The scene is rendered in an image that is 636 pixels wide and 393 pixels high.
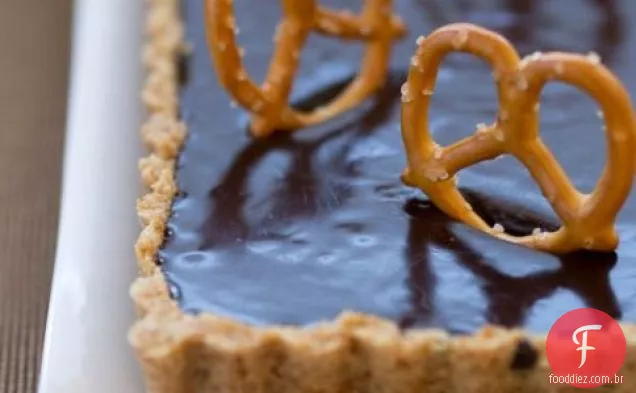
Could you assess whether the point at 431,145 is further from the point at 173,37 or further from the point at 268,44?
the point at 173,37

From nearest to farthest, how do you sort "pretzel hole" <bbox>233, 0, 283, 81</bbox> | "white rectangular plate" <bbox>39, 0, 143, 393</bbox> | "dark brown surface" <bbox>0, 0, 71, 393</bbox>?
"white rectangular plate" <bbox>39, 0, 143, 393</bbox>, "dark brown surface" <bbox>0, 0, 71, 393</bbox>, "pretzel hole" <bbox>233, 0, 283, 81</bbox>

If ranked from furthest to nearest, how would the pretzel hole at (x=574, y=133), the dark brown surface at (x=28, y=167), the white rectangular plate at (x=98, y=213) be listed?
the dark brown surface at (x=28, y=167) → the pretzel hole at (x=574, y=133) → the white rectangular plate at (x=98, y=213)

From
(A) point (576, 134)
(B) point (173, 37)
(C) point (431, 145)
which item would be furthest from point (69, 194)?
(A) point (576, 134)

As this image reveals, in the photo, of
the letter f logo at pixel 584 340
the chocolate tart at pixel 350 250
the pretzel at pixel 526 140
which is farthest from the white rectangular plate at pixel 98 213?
the letter f logo at pixel 584 340

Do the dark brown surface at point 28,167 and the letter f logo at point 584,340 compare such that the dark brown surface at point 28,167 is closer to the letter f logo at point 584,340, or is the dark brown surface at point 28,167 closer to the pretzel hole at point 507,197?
the pretzel hole at point 507,197

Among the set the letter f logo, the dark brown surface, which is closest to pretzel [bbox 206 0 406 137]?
the dark brown surface

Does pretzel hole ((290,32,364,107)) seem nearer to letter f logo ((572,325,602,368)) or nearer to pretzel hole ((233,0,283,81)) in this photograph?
pretzel hole ((233,0,283,81))

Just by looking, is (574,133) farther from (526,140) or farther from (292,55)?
(292,55)
